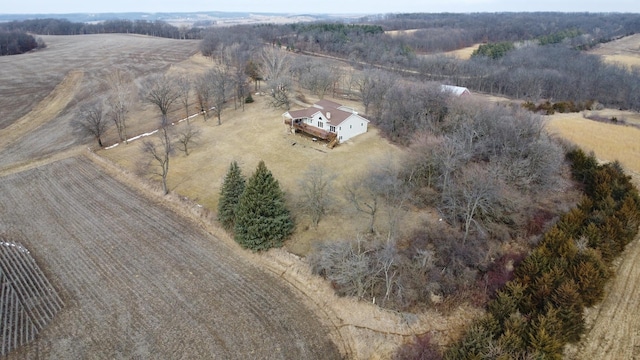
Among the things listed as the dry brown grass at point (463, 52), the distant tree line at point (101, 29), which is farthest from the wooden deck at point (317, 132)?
the distant tree line at point (101, 29)

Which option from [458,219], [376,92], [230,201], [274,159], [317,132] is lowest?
[458,219]

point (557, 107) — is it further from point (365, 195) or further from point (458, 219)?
point (365, 195)

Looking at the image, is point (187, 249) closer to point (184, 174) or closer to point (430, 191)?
point (184, 174)

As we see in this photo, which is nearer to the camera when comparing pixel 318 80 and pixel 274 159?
Result: pixel 274 159

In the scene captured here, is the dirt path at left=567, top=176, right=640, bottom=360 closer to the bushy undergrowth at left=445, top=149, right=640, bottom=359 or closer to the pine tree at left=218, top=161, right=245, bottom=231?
the bushy undergrowth at left=445, top=149, right=640, bottom=359

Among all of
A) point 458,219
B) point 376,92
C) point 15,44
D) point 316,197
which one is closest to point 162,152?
point 316,197

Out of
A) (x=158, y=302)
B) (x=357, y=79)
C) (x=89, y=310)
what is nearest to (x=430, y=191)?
(x=158, y=302)

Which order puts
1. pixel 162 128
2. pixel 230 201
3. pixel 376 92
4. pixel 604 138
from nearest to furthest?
pixel 230 201 → pixel 604 138 → pixel 162 128 → pixel 376 92
